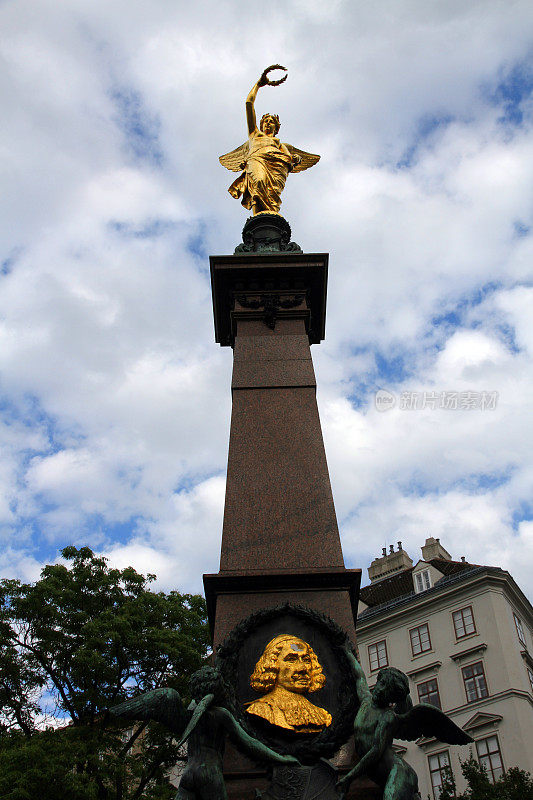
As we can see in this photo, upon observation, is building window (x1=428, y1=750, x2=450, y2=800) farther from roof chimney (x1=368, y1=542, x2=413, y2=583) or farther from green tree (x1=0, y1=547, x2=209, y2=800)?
roof chimney (x1=368, y1=542, x2=413, y2=583)

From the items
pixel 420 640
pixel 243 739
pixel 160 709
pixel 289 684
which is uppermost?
pixel 420 640

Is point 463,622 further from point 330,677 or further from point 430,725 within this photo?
point 430,725

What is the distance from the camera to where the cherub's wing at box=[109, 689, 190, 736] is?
223 inches

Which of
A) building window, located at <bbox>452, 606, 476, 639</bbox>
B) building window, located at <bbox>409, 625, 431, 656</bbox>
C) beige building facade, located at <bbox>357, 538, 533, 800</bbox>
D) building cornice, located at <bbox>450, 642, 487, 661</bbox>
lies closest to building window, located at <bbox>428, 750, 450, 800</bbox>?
beige building facade, located at <bbox>357, 538, 533, 800</bbox>

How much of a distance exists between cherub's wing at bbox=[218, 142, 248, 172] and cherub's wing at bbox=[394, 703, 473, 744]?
9313 millimetres

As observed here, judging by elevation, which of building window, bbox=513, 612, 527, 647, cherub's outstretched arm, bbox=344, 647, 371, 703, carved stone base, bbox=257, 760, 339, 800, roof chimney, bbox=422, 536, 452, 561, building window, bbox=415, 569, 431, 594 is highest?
roof chimney, bbox=422, 536, 452, 561

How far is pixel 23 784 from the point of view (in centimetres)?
1463

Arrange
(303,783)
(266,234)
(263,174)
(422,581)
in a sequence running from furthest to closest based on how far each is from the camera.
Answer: (422,581)
(263,174)
(266,234)
(303,783)

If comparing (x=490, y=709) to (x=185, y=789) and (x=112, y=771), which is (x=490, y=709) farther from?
(x=185, y=789)

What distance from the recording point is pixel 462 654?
1128 inches

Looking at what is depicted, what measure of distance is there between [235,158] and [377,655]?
2488 centimetres

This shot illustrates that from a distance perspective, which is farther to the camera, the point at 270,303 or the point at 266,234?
the point at 266,234

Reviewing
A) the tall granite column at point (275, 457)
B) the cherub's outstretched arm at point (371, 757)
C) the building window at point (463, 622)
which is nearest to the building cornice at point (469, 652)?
the building window at point (463, 622)

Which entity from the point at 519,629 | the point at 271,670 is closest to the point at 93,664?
the point at 271,670
